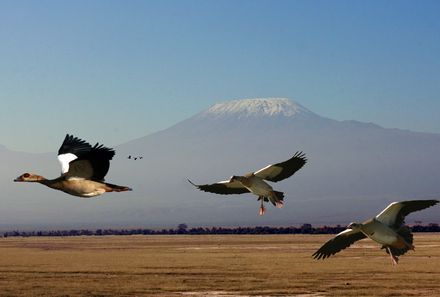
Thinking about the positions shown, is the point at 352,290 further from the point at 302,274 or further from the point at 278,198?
the point at 278,198

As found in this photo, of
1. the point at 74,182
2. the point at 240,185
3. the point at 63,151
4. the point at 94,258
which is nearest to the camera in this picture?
the point at 74,182

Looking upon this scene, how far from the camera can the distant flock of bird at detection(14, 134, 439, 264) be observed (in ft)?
22.2

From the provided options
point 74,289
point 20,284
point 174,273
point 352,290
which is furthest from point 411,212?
point 174,273

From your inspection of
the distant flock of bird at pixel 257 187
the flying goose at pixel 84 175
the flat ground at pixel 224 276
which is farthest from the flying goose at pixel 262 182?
the flat ground at pixel 224 276

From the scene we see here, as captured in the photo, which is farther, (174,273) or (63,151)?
(174,273)

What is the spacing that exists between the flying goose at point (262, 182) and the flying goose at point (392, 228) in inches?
31.9

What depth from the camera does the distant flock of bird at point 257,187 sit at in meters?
6.75

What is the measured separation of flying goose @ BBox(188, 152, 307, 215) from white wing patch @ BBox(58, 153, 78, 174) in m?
1.54

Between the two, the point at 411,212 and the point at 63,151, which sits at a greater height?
the point at 63,151

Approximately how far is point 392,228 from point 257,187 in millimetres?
1410

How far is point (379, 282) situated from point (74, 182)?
221 feet

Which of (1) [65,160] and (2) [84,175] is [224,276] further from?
(2) [84,175]

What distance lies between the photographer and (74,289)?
68562 mm

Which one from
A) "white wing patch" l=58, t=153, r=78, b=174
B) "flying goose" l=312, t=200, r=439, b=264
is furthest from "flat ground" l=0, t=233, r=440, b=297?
"white wing patch" l=58, t=153, r=78, b=174
